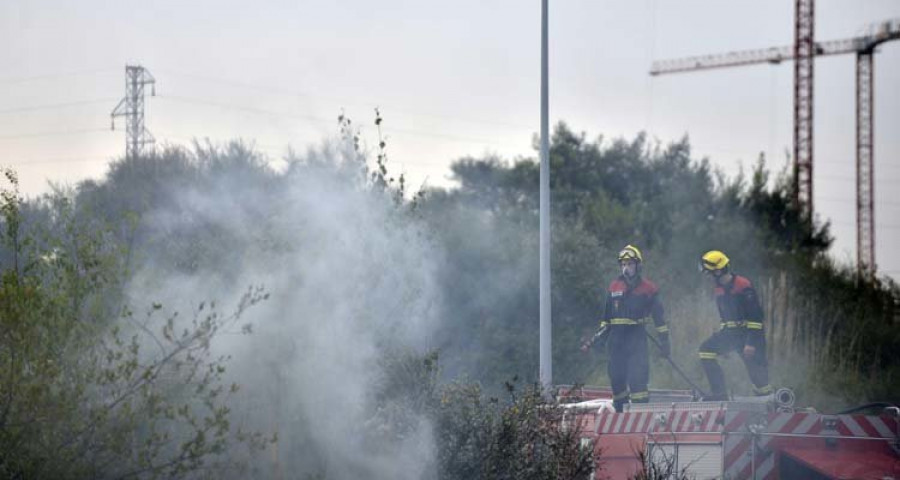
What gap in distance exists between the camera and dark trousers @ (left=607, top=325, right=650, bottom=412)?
1630 centimetres

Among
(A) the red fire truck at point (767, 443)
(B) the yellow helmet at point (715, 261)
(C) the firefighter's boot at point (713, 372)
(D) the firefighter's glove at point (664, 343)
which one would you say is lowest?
(A) the red fire truck at point (767, 443)

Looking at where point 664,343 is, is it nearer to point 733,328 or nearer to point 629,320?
point 629,320

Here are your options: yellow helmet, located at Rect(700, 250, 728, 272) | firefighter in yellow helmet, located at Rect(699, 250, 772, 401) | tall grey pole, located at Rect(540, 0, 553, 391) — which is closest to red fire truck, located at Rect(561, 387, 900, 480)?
firefighter in yellow helmet, located at Rect(699, 250, 772, 401)

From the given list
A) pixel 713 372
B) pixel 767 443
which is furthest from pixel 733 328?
pixel 767 443

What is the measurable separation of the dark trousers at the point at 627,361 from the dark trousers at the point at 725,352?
2.57ft

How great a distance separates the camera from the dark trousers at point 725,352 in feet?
52.0

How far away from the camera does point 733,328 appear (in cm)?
1620

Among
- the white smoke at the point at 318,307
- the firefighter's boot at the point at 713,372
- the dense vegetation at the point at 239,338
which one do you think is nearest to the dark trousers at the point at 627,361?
the firefighter's boot at the point at 713,372

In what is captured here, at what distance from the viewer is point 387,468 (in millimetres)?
12367

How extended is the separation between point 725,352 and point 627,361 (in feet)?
4.03

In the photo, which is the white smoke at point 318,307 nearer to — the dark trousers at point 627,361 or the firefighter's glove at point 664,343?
the dark trousers at point 627,361

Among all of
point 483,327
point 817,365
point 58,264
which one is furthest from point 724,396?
point 817,365

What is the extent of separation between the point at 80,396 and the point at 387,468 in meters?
3.47

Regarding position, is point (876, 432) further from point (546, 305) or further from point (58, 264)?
point (58, 264)
